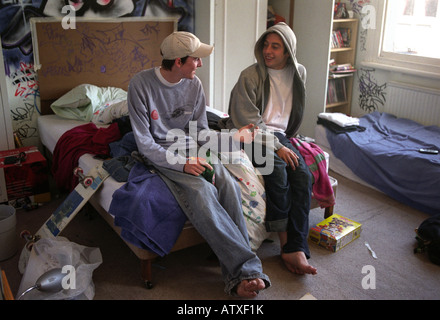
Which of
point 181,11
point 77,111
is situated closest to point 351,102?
point 181,11

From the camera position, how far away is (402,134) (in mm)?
3570

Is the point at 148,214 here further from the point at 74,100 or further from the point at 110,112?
the point at 74,100

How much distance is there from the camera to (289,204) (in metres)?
2.40

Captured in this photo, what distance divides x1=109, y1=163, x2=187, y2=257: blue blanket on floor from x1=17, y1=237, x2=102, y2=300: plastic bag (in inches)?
10.4

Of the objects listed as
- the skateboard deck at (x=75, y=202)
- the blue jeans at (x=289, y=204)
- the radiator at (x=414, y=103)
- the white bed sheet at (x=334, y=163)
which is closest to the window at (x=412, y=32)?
the radiator at (x=414, y=103)

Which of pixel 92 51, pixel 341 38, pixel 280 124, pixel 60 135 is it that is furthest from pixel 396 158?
pixel 92 51

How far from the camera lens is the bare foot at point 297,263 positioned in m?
2.24

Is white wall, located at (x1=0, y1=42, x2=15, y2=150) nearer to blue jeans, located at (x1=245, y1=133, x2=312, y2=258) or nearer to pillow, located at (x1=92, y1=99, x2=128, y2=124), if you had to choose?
pillow, located at (x1=92, y1=99, x2=128, y2=124)

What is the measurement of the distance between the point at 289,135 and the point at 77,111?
159cm

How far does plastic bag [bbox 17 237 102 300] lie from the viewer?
6.44ft

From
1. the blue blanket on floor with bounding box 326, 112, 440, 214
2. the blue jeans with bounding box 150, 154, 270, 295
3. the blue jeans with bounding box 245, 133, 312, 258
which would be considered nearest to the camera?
the blue jeans with bounding box 150, 154, 270, 295

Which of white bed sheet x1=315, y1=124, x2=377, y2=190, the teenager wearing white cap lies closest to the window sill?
white bed sheet x1=315, y1=124, x2=377, y2=190

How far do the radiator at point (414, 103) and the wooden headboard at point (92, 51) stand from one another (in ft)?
6.65
